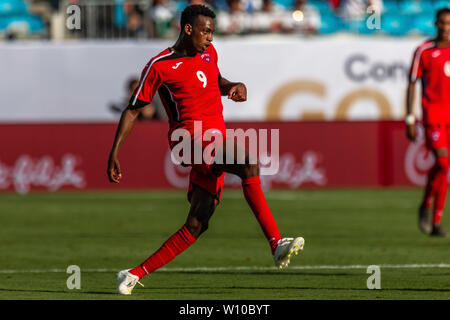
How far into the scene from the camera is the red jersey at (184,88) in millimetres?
7914

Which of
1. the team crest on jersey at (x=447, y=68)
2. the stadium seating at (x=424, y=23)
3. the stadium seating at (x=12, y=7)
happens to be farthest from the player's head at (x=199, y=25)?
the stadium seating at (x=12, y=7)

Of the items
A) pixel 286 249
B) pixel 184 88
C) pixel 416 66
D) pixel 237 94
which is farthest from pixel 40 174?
pixel 286 249

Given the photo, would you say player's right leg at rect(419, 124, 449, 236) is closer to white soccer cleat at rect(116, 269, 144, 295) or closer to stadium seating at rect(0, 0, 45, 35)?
white soccer cleat at rect(116, 269, 144, 295)

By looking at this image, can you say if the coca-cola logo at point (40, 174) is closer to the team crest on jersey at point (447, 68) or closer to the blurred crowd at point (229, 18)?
the blurred crowd at point (229, 18)

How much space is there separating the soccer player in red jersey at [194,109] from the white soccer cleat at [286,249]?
0.13 m

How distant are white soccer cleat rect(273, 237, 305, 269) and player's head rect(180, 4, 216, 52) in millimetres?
1623

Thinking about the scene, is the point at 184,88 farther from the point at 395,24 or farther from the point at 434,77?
the point at 395,24

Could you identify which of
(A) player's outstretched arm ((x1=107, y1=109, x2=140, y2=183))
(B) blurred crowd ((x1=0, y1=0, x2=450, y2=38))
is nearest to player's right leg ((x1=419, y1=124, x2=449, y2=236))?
(A) player's outstretched arm ((x1=107, y1=109, x2=140, y2=183))

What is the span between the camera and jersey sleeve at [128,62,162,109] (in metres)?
7.87

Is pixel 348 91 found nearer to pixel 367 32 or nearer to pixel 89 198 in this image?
pixel 367 32

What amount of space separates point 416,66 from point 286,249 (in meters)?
5.68

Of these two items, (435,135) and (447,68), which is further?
(447,68)

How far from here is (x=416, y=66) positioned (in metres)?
12.6
